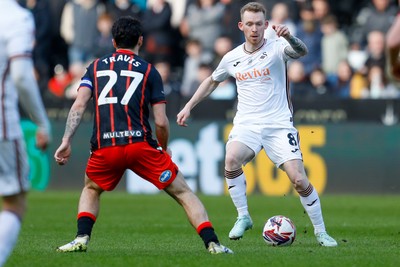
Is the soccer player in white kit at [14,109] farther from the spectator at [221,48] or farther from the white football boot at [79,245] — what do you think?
the spectator at [221,48]

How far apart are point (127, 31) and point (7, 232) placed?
111 inches

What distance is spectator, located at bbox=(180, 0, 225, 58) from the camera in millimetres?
23516

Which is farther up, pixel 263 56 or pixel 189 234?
pixel 263 56

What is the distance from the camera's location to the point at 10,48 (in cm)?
782

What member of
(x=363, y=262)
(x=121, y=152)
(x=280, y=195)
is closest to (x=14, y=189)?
(x=121, y=152)

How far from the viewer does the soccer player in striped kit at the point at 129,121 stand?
998 cm

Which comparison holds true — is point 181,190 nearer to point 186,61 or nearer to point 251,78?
point 251,78

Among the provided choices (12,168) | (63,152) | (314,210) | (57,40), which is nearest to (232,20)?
(57,40)

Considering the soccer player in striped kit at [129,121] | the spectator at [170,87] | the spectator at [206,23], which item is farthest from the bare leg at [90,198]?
the spectator at [206,23]

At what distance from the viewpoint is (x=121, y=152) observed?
32.7ft

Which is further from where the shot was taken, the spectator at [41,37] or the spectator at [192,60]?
the spectator at [41,37]

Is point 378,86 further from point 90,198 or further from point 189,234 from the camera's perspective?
point 90,198

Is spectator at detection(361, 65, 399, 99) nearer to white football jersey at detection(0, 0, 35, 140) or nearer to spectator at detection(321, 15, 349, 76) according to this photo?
spectator at detection(321, 15, 349, 76)

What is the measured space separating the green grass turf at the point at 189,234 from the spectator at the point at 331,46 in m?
3.51
